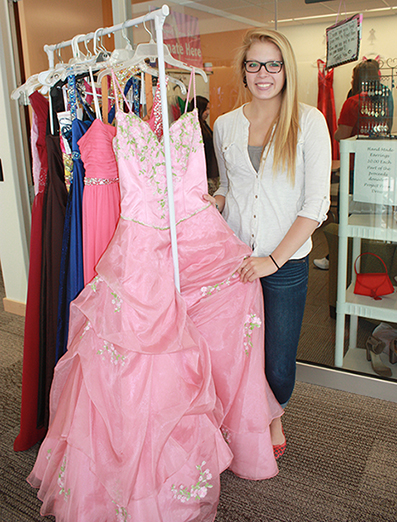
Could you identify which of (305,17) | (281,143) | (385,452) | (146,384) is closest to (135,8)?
(305,17)

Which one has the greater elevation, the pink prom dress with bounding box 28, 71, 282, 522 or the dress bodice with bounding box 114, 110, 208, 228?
the dress bodice with bounding box 114, 110, 208, 228

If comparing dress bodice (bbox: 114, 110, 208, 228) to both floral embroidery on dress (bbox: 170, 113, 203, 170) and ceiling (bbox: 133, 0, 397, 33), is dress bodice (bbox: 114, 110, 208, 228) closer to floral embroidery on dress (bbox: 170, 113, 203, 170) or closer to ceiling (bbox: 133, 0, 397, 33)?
floral embroidery on dress (bbox: 170, 113, 203, 170)

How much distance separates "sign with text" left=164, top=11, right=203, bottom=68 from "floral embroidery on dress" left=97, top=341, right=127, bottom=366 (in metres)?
1.69

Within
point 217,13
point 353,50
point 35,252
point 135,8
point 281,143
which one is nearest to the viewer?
point 281,143

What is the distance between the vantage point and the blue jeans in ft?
5.70

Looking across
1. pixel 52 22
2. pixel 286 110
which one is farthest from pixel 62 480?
pixel 52 22

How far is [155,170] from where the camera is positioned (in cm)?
152

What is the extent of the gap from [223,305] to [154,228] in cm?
40

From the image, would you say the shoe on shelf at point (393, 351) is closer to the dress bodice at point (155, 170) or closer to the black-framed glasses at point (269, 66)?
the dress bodice at point (155, 170)

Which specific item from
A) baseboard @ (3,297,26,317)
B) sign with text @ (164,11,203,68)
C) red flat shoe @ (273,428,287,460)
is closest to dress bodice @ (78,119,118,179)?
sign with text @ (164,11,203,68)

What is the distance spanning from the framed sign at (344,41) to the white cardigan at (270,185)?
0.66 meters

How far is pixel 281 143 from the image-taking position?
1.60 meters

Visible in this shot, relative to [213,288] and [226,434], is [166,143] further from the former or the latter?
[226,434]

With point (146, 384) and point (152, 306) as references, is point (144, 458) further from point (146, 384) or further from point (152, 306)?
point (152, 306)
